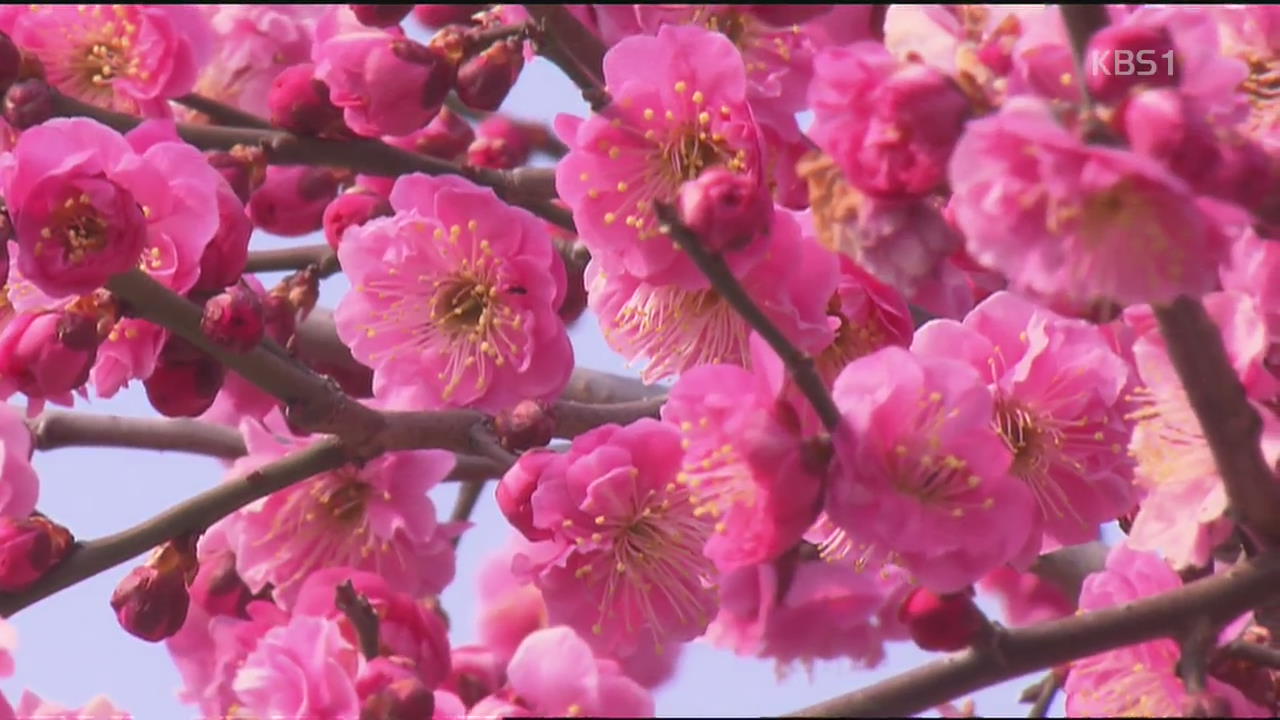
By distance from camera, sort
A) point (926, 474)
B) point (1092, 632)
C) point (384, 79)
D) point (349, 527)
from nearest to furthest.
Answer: point (1092, 632)
point (926, 474)
point (384, 79)
point (349, 527)

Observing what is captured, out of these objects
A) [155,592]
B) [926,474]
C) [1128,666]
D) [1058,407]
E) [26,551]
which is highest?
[26,551]

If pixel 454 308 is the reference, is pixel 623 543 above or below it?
below

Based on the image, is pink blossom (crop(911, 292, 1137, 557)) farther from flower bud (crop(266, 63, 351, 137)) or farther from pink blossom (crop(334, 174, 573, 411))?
flower bud (crop(266, 63, 351, 137))

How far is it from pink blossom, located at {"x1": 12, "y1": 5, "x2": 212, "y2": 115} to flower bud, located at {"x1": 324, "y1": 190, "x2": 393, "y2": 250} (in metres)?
0.24

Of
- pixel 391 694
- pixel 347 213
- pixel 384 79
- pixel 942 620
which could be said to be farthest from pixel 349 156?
pixel 942 620

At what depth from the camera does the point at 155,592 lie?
1.58 m

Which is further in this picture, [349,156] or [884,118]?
[349,156]

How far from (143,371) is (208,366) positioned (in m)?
0.06

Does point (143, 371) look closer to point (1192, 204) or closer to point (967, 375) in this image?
point (967, 375)

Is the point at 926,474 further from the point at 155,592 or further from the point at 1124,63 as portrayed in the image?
the point at 155,592

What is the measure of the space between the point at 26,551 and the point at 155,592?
130 mm

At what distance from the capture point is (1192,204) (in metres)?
0.88

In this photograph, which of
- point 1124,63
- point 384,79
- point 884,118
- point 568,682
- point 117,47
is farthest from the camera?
point 117,47

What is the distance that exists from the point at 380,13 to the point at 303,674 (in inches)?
23.3
